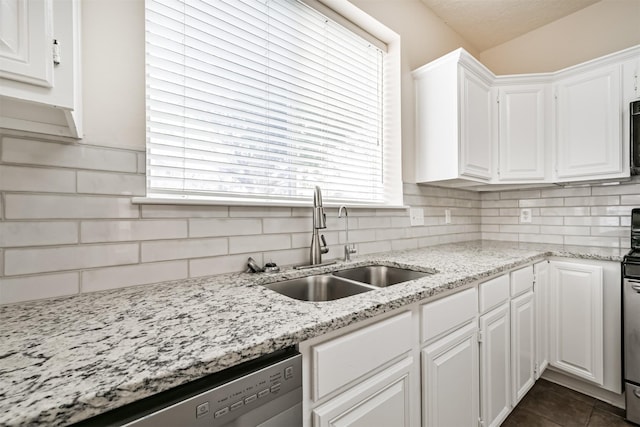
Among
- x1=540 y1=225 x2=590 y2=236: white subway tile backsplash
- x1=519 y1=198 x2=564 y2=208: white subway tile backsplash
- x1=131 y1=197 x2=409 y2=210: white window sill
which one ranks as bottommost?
x1=540 y1=225 x2=590 y2=236: white subway tile backsplash

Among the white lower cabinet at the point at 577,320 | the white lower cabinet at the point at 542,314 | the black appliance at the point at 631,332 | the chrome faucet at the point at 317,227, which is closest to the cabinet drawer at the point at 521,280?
the white lower cabinet at the point at 542,314

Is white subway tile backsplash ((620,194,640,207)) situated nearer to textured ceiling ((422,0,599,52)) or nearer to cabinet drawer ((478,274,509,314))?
cabinet drawer ((478,274,509,314))

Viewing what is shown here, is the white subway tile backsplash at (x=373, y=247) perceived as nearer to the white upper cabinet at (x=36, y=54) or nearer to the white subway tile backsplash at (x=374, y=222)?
the white subway tile backsplash at (x=374, y=222)

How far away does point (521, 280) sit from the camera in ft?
5.74

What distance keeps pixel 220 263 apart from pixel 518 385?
6.34 ft

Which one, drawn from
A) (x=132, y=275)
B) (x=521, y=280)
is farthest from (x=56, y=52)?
(x=521, y=280)

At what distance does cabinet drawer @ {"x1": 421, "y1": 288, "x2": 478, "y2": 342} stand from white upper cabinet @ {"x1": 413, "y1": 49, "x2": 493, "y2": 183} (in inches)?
37.9

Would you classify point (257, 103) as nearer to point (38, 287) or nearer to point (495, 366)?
point (38, 287)

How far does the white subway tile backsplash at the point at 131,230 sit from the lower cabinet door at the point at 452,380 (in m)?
1.11

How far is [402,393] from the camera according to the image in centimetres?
99

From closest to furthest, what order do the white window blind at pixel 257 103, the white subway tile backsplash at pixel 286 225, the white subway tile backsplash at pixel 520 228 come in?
the white window blind at pixel 257 103
the white subway tile backsplash at pixel 286 225
the white subway tile backsplash at pixel 520 228

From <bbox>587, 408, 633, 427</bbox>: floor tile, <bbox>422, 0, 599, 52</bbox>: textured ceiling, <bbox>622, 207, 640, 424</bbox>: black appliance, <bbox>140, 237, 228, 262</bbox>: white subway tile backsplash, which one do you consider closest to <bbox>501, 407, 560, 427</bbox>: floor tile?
<bbox>587, 408, 633, 427</bbox>: floor tile

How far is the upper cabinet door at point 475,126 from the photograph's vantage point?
1.99m

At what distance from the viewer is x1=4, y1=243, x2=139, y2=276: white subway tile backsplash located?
0.85 m
